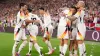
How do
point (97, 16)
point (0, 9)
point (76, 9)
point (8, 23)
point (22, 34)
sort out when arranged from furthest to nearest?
point (0, 9) < point (8, 23) < point (97, 16) < point (22, 34) < point (76, 9)

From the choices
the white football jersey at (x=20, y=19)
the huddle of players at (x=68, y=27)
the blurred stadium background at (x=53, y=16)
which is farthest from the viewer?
the blurred stadium background at (x=53, y=16)

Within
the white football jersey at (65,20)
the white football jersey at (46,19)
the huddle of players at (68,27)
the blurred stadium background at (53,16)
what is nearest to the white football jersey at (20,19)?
the huddle of players at (68,27)

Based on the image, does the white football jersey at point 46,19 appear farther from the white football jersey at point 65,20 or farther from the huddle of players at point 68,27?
the white football jersey at point 65,20

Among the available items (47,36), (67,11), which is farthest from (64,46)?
(47,36)

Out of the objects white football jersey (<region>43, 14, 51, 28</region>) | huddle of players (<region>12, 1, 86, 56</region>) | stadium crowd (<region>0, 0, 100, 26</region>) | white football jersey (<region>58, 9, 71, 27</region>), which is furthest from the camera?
stadium crowd (<region>0, 0, 100, 26</region>)

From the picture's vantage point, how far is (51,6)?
41438mm

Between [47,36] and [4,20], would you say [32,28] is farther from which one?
[4,20]

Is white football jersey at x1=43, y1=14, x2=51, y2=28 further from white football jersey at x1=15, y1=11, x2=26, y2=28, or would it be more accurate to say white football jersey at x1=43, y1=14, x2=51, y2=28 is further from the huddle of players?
white football jersey at x1=15, y1=11, x2=26, y2=28

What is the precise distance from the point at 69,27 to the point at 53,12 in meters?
26.2

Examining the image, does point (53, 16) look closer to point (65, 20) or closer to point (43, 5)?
point (43, 5)

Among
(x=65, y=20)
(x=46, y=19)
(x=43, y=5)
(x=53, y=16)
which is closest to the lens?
(x=65, y=20)

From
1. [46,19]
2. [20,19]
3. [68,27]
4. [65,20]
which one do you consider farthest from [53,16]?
[68,27]

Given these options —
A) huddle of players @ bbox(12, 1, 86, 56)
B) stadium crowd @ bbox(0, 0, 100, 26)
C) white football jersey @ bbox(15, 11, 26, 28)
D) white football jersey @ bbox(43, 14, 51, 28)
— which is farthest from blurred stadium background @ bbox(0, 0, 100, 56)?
white football jersey @ bbox(15, 11, 26, 28)

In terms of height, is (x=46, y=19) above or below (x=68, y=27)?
above
